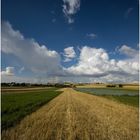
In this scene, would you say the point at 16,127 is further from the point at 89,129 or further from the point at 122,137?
the point at 122,137

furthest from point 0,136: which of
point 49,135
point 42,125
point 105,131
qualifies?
point 105,131

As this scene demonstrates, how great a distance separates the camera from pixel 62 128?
38.2 ft

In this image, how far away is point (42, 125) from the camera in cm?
1225

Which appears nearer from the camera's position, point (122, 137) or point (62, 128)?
point (122, 137)

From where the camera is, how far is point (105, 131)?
11.1 m

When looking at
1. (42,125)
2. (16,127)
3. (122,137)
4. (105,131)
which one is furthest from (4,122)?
(122,137)

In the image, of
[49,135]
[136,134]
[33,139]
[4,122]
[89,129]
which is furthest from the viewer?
[4,122]

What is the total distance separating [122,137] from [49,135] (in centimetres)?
361

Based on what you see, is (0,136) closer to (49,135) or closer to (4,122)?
(49,135)

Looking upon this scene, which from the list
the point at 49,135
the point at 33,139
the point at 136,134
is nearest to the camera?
the point at 33,139

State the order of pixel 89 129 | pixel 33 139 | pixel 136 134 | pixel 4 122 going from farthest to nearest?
pixel 4 122, pixel 89 129, pixel 136 134, pixel 33 139

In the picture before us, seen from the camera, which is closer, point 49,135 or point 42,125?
point 49,135

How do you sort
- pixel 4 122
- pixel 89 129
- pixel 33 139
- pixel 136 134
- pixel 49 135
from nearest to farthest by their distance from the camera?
pixel 33 139, pixel 49 135, pixel 136 134, pixel 89 129, pixel 4 122

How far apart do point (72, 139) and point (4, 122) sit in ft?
18.1
